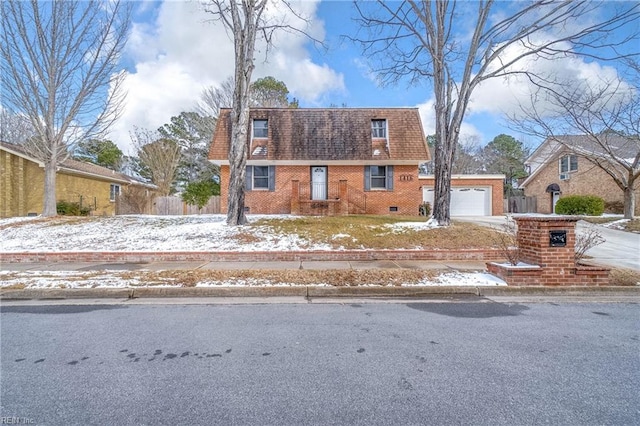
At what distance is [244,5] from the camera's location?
1223cm

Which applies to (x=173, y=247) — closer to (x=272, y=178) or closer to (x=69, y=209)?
(x=272, y=178)

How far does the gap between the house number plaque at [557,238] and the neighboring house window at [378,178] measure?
40.7 feet

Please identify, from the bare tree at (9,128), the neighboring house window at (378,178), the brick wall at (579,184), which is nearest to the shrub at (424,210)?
the neighboring house window at (378,178)

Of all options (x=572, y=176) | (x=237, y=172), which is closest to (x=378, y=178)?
(x=237, y=172)

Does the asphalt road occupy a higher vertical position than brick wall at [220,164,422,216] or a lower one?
lower

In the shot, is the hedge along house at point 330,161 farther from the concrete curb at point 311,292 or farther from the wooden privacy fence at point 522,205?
the wooden privacy fence at point 522,205

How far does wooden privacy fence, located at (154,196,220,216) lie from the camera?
72.6 feet

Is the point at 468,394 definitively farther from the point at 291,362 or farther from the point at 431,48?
the point at 431,48

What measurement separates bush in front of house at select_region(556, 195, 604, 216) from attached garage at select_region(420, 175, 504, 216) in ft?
15.1

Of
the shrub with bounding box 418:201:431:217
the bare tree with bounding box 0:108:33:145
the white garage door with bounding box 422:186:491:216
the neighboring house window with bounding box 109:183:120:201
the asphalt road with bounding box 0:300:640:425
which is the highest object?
the bare tree with bounding box 0:108:33:145

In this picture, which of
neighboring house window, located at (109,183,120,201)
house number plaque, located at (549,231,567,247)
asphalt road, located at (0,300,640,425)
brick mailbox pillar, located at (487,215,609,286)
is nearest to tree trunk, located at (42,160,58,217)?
neighboring house window, located at (109,183,120,201)

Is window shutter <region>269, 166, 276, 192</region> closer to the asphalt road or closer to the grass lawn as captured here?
the grass lawn

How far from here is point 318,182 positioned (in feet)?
60.8

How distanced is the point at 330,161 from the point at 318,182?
56.6 inches
